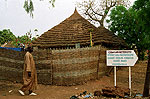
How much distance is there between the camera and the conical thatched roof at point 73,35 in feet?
37.7

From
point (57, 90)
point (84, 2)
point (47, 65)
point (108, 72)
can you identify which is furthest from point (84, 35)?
point (84, 2)

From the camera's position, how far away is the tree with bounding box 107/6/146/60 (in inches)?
473

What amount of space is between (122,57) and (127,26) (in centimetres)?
644

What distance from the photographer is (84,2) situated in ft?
71.9

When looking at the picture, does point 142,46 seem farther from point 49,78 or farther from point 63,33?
point 49,78

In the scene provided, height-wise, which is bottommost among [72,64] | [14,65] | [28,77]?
[28,77]

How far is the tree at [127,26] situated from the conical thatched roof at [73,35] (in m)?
0.64

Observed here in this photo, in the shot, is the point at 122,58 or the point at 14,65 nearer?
the point at 122,58

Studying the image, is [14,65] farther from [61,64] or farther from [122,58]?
[122,58]

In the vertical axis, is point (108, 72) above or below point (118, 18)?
below

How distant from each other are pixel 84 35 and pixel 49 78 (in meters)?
4.38

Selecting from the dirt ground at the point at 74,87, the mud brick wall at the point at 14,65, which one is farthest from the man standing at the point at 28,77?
the mud brick wall at the point at 14,65

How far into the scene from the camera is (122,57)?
20.9 ft

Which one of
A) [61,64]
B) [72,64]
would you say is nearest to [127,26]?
[72,64]
